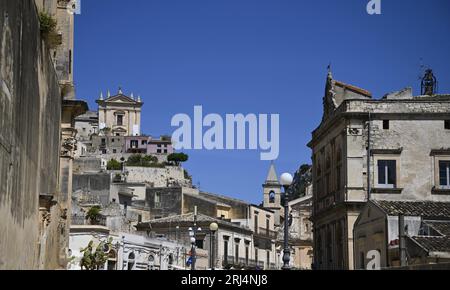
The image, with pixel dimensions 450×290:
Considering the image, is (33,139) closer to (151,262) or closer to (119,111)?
(151,262)

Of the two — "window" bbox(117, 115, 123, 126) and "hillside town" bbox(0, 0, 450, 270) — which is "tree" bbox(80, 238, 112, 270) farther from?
"window" bbox(117, 115, 123, 126)

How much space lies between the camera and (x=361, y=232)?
3303cm

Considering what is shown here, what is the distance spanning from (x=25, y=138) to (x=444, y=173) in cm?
2317

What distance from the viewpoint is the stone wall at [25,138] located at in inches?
526

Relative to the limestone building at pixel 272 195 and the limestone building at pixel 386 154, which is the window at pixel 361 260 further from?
the limestone building at pixel 272 195

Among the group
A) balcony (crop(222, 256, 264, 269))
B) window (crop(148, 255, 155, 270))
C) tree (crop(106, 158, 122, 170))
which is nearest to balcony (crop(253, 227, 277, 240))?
balcony (crop(222, 256, 264, 269))

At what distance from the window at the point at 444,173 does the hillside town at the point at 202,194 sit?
1.6 inches

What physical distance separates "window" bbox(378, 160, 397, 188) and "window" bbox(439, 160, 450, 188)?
189cm

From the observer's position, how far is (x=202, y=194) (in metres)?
76.2

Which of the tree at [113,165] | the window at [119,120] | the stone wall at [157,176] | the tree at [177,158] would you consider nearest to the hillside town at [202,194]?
the stone wall at [157,176]

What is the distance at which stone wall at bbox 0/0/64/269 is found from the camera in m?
13.4

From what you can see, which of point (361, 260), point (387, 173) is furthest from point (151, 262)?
point (387, 173)
